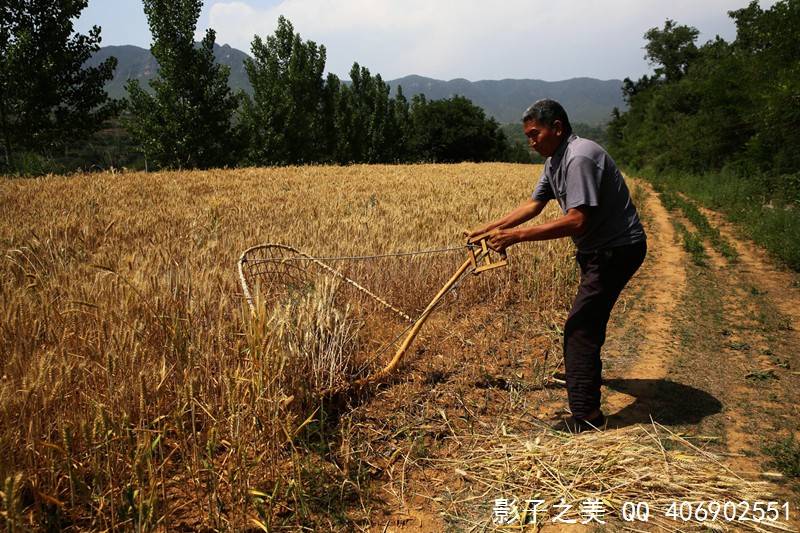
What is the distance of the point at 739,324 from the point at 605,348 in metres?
1.88

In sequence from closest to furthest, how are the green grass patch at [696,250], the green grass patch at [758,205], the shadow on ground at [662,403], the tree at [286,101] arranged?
the shadow on ground at [662,403] < the green grass patch at [696,250] < the green grass patch at [758,205] < the tree at [286,101]

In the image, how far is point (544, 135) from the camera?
3.18 m

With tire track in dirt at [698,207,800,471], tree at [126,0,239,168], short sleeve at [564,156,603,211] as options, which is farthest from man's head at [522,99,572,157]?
tree at [126,0,239,168]

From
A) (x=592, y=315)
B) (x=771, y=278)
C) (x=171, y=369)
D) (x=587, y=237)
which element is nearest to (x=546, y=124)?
(x=587, y=237)

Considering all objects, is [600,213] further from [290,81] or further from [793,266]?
[290,81]

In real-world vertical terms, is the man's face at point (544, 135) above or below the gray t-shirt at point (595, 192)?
above

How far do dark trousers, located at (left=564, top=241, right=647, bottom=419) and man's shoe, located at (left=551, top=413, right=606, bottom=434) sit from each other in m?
0.06

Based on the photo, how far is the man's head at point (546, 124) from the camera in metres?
3.14

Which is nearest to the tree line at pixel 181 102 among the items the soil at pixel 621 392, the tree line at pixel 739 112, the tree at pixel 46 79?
the tree at pixel 46 79

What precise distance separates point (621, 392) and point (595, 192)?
188 cm

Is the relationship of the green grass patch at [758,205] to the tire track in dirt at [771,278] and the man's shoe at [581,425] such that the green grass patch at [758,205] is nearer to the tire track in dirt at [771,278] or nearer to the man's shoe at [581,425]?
the tire track in dirt at [771,278]

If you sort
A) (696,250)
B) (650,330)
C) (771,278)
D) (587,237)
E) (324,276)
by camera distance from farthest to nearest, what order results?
(696,250)
(771,278)
(650,330)
(324,276)
(587,237)

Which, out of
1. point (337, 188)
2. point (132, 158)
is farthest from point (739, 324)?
point (132, 158)

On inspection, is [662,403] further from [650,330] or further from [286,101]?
[286,101]
